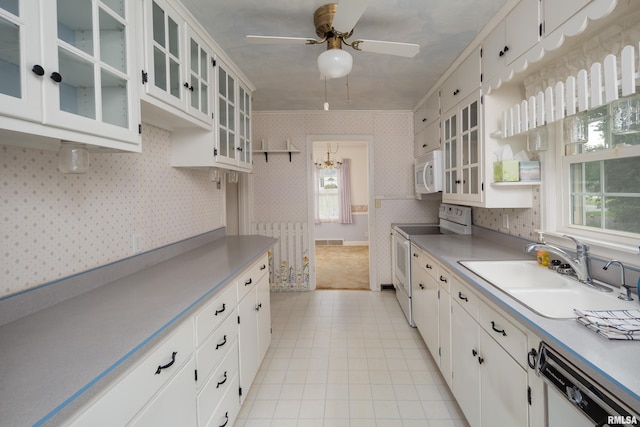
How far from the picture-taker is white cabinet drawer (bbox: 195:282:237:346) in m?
1.33

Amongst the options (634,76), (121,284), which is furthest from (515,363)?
(121,284)

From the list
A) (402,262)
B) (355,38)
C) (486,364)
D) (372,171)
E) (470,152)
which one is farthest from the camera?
(372,171)

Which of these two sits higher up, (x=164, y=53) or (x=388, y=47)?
(x=388, y=47)

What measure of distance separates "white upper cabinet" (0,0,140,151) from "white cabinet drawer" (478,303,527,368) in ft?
5.71

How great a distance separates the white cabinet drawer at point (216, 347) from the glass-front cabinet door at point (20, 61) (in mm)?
1046

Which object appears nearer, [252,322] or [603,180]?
[603,180]

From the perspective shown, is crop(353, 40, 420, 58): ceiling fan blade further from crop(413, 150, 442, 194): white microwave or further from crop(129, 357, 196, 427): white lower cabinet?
crop(129, 357, 196, 427): white lower cabinet

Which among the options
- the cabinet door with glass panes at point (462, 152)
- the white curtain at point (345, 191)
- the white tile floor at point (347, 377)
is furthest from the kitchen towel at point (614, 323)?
the white curtain at point (345, 191)

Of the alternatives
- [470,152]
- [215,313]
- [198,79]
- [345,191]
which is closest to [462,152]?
[470,152]

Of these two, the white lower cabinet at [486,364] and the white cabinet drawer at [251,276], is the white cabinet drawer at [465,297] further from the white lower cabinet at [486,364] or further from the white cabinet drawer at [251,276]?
the white cabinet drawer at [251,276]

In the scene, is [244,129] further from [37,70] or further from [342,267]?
[342,267]

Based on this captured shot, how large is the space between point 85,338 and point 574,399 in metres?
1.44

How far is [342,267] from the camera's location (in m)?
5.59

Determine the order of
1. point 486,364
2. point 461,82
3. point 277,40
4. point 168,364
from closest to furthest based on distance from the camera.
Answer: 1. point 168,364
2. point 486,364
3. point 277,40
4. point 461,82
